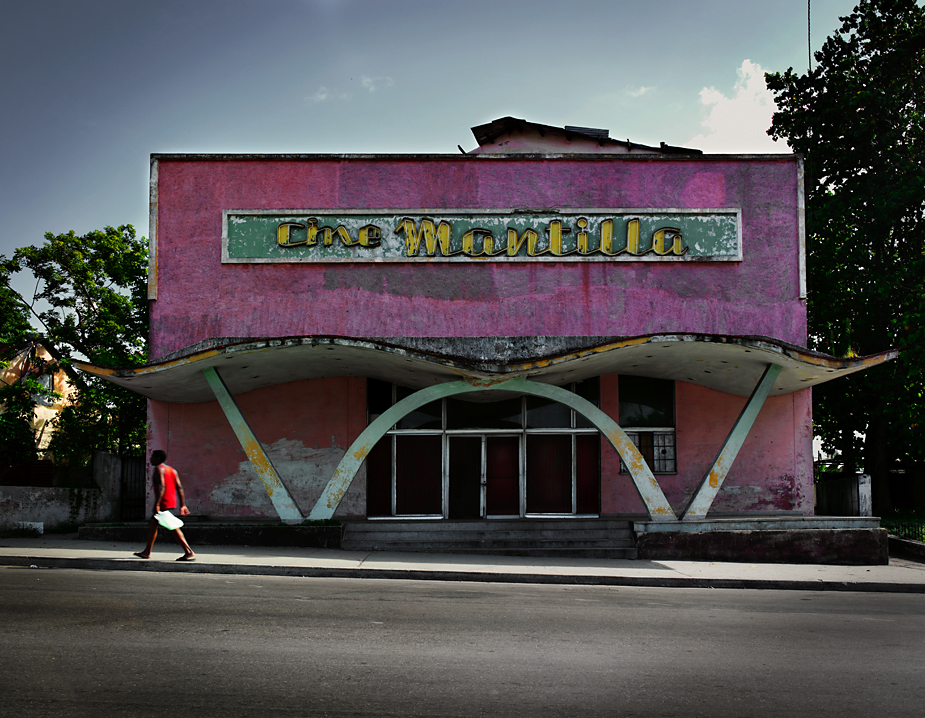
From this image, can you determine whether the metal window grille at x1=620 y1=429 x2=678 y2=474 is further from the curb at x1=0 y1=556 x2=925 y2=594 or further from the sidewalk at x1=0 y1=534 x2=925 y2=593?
the curb at x1=0 y1=556 x2=925 y2=594

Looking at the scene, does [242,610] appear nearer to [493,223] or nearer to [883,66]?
[493,223]

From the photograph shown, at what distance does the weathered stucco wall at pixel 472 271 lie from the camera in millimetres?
16391

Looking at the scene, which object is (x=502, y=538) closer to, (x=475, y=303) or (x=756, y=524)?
(x=756, y=524)

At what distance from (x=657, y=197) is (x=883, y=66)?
9.48 m

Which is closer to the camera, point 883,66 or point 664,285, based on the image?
point 664,285

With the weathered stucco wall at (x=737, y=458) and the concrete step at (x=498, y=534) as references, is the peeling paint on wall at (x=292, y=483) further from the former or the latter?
the weathered stucco wall at (x=737, y=458)

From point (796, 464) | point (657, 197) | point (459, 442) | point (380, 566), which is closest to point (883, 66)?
point (657, 197)

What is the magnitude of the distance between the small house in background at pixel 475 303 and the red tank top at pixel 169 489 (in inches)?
195

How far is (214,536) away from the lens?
44.8 feet

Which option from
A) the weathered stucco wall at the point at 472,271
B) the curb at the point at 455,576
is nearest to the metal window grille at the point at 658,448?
the weathered stucco wall at the point at 472,271

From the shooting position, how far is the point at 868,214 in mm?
20859

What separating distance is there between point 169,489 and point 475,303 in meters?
7.61

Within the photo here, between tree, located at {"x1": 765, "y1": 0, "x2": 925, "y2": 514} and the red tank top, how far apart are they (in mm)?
17197

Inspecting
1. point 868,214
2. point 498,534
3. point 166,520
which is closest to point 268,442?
point 498,534
